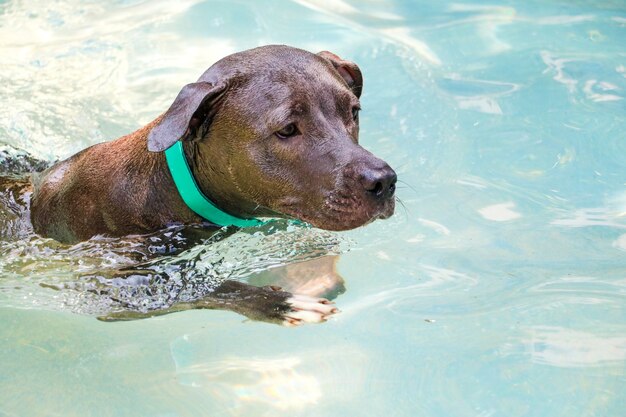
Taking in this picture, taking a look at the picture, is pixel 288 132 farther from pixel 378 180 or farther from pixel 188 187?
pixel 188 187

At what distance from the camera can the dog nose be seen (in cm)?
445

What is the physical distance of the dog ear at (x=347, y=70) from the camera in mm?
5449

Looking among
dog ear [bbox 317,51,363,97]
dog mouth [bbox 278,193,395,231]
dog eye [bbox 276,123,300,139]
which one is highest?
dog ear [bbox 317,51,363,97]

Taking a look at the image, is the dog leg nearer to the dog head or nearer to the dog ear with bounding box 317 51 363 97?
the dog head

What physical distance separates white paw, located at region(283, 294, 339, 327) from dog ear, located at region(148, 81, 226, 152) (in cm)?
108

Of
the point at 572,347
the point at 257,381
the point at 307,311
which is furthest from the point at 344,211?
the point at 572,347

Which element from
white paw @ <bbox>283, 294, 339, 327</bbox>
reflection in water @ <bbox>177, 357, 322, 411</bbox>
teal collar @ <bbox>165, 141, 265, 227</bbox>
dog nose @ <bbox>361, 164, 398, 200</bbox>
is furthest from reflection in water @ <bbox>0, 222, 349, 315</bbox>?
dog nose @ <bbox>361, 164, 398, 200</bbox>

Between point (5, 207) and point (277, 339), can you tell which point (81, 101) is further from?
point (277, 339)

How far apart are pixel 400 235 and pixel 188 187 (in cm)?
166

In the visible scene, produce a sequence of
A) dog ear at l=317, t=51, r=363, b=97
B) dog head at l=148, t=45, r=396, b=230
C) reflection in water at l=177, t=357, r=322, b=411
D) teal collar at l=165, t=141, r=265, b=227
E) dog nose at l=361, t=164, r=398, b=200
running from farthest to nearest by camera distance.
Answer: dog ear at l=317, t=51, r=363, b=97, teal collar at l=165, t=141, r=265, b=227, reflection in water at l=177, t=357, r=322, b=411, dog head at l=148, t=45, r=396, b=230, dog nose at l=361, t=164, r=398, b=200

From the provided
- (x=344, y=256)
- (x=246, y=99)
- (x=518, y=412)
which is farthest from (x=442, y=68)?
(x=518, y=412)

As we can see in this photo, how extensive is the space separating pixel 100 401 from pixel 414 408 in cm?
169

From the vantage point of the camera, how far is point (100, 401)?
4773 millimetres

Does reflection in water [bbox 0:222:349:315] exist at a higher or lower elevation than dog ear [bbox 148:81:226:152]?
lower
